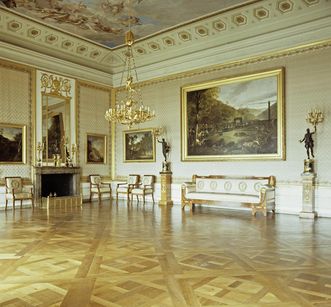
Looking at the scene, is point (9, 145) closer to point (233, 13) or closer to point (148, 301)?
point (233, 13)

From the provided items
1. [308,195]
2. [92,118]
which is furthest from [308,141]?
[92,118]

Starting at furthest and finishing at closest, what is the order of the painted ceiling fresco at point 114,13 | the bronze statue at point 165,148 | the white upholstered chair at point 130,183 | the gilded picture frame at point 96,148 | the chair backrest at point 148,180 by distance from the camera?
1. the gilded picture frame at point 96,148
2. the white upholstered chair at point 130,183
3. the chair backrest at point 148,180
4. the bronze statue at point 165,148
5. the painted ceiling fresco at point 114,13

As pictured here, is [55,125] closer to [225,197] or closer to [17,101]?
[17,101]

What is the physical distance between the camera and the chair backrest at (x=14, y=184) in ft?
32.8

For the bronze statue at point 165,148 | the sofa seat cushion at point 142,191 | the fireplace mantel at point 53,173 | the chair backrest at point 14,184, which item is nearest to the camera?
the chair backrest at point 14,184

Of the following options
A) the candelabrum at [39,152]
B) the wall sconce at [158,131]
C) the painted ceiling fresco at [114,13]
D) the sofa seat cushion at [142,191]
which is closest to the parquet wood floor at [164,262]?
the candelabrum at [39,152]

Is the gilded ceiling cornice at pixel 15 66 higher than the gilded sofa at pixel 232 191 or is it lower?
higher

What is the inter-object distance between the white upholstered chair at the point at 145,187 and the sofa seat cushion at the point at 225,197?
1.97 metres

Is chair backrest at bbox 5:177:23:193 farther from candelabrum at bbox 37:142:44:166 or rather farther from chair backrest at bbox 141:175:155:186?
chair backrest at bbox 141:175:155:186

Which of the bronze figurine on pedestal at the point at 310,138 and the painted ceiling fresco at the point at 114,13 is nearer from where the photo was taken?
the bronze figurine on pedestal at the point at 310,138

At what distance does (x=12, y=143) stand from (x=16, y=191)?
1.54 m

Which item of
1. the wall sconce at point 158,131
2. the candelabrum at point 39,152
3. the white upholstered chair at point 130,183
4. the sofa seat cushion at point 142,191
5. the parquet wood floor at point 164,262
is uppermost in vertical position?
the wall sconce at point 158,131

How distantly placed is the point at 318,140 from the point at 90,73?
27.7 ft

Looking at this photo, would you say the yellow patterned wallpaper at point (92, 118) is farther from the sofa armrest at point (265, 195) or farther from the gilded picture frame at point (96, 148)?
the sofa armrest at point (265, 195)
